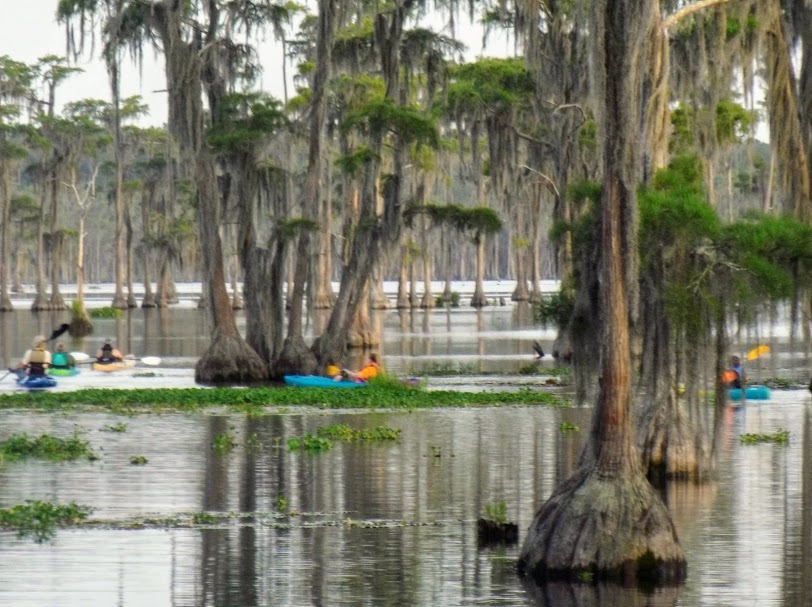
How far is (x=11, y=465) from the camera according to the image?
69.3 feet

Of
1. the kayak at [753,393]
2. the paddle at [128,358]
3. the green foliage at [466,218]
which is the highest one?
the green foliage at [466,218]

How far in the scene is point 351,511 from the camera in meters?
17.5

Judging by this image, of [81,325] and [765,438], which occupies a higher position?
[81,325]

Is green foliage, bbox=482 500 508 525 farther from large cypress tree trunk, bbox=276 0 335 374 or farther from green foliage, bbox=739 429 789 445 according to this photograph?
large cypress tree trunk, bbox=276 0 335 374

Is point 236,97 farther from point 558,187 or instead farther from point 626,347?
point 626,347

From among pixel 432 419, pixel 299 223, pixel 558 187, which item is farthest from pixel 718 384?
pixel 558 187

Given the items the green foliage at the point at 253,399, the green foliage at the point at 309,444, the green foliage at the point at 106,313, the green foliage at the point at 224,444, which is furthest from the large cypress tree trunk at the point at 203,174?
the green foliage at the point at 106,313

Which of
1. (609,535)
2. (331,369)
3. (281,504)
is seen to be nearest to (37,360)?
(331,369)

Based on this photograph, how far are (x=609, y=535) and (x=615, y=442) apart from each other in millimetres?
766

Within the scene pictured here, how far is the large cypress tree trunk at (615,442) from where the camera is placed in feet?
44.1

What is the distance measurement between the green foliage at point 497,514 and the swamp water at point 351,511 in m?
0.24

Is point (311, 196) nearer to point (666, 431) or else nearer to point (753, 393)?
point (753, 393)

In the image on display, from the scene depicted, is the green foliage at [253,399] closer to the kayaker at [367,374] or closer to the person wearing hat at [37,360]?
the kayaker at [367,374]

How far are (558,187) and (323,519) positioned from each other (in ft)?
94.2
